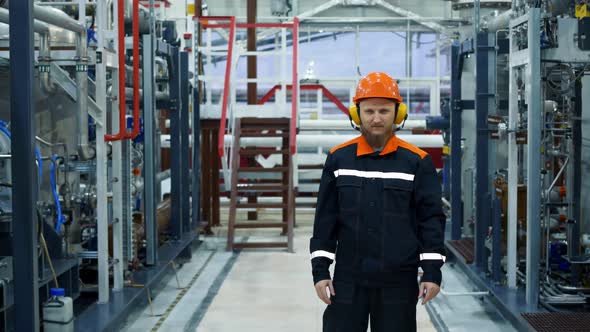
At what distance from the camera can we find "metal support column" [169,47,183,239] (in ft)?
31.8

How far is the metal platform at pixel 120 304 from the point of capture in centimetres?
610

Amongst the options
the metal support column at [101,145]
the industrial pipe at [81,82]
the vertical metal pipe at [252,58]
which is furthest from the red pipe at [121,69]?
the vertical metal pipe at [252,58]

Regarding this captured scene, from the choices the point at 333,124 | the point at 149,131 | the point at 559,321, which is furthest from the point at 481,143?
the point at 333,124

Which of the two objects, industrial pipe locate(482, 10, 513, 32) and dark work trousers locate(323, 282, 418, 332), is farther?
industrial pipe locate(482, 10, 513, 32)

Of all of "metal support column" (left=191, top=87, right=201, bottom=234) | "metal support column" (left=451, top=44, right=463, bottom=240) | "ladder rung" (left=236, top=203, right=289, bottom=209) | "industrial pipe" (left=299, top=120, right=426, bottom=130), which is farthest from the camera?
"industrial pipe" (left=299, top=120, right=426, bottom=130)

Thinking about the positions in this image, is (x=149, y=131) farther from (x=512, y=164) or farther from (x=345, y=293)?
(x=345, y=293)

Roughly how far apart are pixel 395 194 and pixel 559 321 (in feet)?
8.83

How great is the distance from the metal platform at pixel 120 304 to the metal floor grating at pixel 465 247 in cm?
304

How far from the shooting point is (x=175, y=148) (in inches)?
387

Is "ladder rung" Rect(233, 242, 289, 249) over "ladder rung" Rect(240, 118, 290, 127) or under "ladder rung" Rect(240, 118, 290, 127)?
under

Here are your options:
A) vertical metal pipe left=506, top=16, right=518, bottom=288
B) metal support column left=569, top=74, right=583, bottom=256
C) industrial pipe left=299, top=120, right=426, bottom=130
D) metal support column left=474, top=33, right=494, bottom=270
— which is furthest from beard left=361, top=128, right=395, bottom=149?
industrial pipe left=299, top=120, right=426, bottom=130

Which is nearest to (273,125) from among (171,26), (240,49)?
(240,49)

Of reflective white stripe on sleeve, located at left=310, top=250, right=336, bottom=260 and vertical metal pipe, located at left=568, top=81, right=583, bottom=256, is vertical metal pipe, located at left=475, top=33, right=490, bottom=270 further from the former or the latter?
reflective white stripe on sleeve, located at left=310, top=250, right=336, bottom=260

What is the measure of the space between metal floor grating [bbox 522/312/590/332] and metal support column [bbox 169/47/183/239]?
484 centimetres
